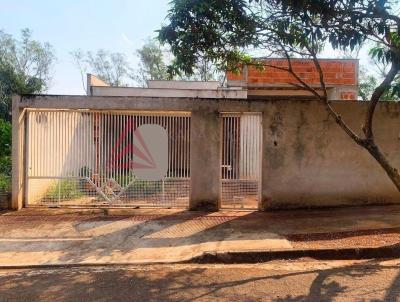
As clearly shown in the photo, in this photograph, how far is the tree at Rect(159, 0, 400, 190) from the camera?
6.09 meters

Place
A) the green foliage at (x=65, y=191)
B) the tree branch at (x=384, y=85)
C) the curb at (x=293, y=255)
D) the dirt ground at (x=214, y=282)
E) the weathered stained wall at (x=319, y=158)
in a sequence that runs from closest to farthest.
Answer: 1. the dirt ground at (x=214, y=282)
2. the curb at (x=293, y=255)
3. the tree branch at (x=384, y=85)
4. the weathered stained wall at (x=319, y=158)
5. the green foliage at (x=65, y=191)

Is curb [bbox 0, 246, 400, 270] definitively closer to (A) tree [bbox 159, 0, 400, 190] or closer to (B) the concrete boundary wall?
(A) tree [bbox 159, 0, 400, 190]

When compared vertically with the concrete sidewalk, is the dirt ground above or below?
below

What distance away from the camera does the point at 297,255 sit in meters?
6.11

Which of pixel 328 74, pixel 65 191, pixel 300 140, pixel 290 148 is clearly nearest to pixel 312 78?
pixel 328 74

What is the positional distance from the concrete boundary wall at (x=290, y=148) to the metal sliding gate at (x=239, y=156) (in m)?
0.18

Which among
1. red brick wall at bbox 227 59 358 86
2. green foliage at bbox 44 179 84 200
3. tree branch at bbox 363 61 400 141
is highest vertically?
red brick wall at bbox 227 59 358 86

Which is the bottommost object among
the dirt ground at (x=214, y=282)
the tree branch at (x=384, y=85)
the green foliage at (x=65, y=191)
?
the dirt ground at (x=214, y=282)

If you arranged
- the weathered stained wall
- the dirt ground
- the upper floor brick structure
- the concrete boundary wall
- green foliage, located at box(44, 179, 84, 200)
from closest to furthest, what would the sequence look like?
the dirt ground < the concrete boundary wall < the weathered stained wall < green foliage, located at box(44, 179, 84, 200) < the upper floor brick structure

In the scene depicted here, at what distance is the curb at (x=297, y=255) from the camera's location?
604 centimetres

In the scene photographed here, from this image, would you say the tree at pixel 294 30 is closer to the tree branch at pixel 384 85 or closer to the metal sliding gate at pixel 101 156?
the tree branch at pixel 384 85

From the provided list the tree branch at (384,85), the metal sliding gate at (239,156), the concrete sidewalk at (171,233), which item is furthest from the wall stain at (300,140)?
the tree branch at (384,85)

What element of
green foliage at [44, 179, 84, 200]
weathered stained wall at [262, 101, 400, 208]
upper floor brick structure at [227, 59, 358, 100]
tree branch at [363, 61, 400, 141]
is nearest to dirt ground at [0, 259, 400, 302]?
tree branch at [363, 61, 400, 141]

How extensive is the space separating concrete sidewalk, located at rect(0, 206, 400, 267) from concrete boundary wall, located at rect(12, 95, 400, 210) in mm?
442
